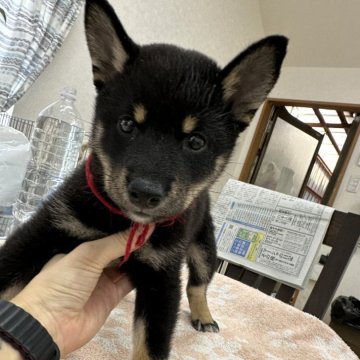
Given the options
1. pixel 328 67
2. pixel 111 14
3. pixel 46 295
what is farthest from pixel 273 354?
pixel 328 67

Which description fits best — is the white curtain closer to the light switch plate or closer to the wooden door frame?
the wooden door frame

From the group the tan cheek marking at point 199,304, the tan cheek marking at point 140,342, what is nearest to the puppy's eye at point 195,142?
the tan cheek marking at point 140,342

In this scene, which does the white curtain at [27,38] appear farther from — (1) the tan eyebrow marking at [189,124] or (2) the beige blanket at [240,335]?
(1) the tan eyebrow marking at [189,124]

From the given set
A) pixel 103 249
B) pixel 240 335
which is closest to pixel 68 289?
pixel 103 249

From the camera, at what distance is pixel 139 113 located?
Answer: 901 millimetres

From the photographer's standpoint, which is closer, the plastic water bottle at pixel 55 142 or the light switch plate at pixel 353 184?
the plastic water bottle at pixel 55 142

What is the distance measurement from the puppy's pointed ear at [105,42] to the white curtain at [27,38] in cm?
183

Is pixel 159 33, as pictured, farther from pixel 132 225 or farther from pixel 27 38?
pixel 132 225

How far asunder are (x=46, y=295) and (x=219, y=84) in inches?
27.8

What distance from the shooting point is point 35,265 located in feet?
3.57

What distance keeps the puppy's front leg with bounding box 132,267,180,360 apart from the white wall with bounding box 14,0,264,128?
1317 mm

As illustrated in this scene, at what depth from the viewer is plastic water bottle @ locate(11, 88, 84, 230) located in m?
2.76

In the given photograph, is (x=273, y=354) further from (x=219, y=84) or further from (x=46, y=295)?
(x=219, y=84)

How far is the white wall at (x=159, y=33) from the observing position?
3.00 metres
